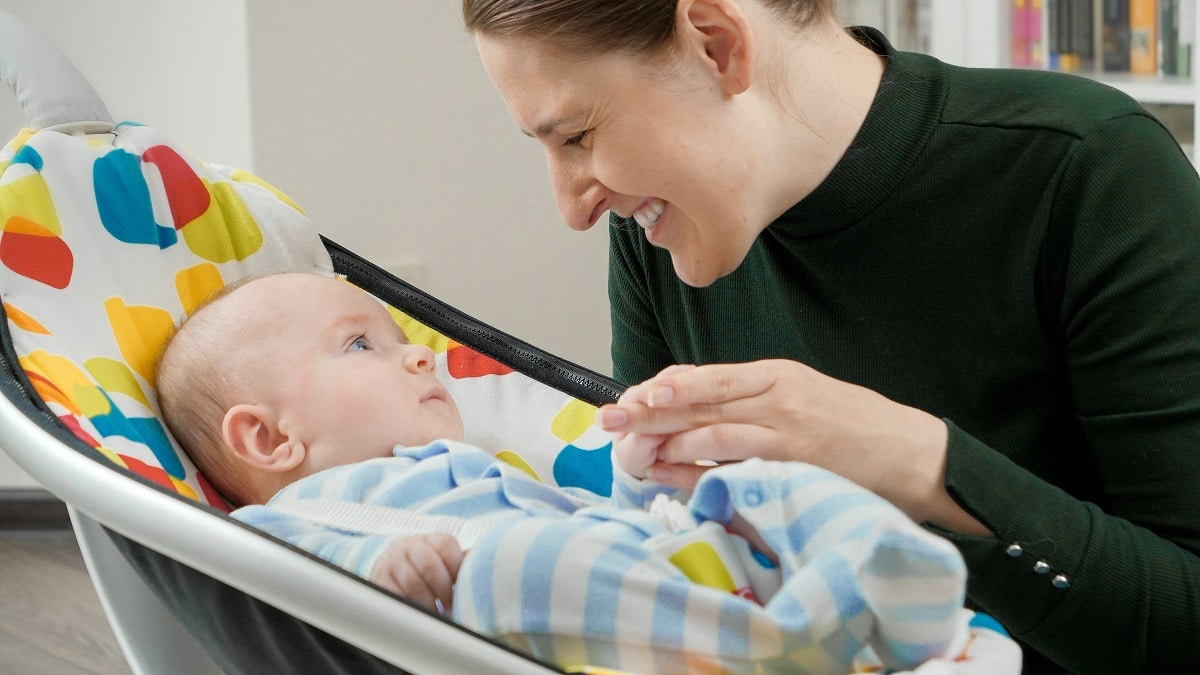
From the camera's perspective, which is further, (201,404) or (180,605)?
(201,404)

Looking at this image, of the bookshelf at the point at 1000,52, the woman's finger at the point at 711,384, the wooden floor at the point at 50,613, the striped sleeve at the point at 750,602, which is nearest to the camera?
the striped sleeve at the point at 750,602

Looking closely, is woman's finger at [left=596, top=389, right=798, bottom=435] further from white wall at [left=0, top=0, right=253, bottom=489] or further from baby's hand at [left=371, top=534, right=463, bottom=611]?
white wall at [left=0, top=0, right=253, bottom=489]

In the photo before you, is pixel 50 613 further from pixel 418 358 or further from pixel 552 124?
pixel 552 124

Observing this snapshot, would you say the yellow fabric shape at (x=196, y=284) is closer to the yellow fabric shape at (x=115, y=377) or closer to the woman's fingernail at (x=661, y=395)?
the yellow fabric shape at (x=115, y=377)

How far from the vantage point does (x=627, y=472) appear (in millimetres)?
891

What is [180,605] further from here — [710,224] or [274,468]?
[710,224]

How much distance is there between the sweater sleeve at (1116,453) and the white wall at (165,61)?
1.58 metres

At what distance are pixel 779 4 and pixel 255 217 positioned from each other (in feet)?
1.87

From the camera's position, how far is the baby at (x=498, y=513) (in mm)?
655

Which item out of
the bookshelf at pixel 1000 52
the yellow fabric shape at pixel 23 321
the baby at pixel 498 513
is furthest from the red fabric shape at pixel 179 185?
the bookshelf at pixel 1000 52

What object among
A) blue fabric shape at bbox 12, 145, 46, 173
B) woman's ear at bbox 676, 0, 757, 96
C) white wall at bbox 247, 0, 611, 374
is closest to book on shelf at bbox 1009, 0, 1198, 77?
white wall at bbox 247, 0, 611, 374

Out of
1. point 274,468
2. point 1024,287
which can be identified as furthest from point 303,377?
point 1024,287

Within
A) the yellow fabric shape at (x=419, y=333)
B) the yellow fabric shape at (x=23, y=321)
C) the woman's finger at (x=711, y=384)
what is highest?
the yellow fabric shape at (x=23, y=321)

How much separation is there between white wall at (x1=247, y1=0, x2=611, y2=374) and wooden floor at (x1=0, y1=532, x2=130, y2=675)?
2.53 feet
